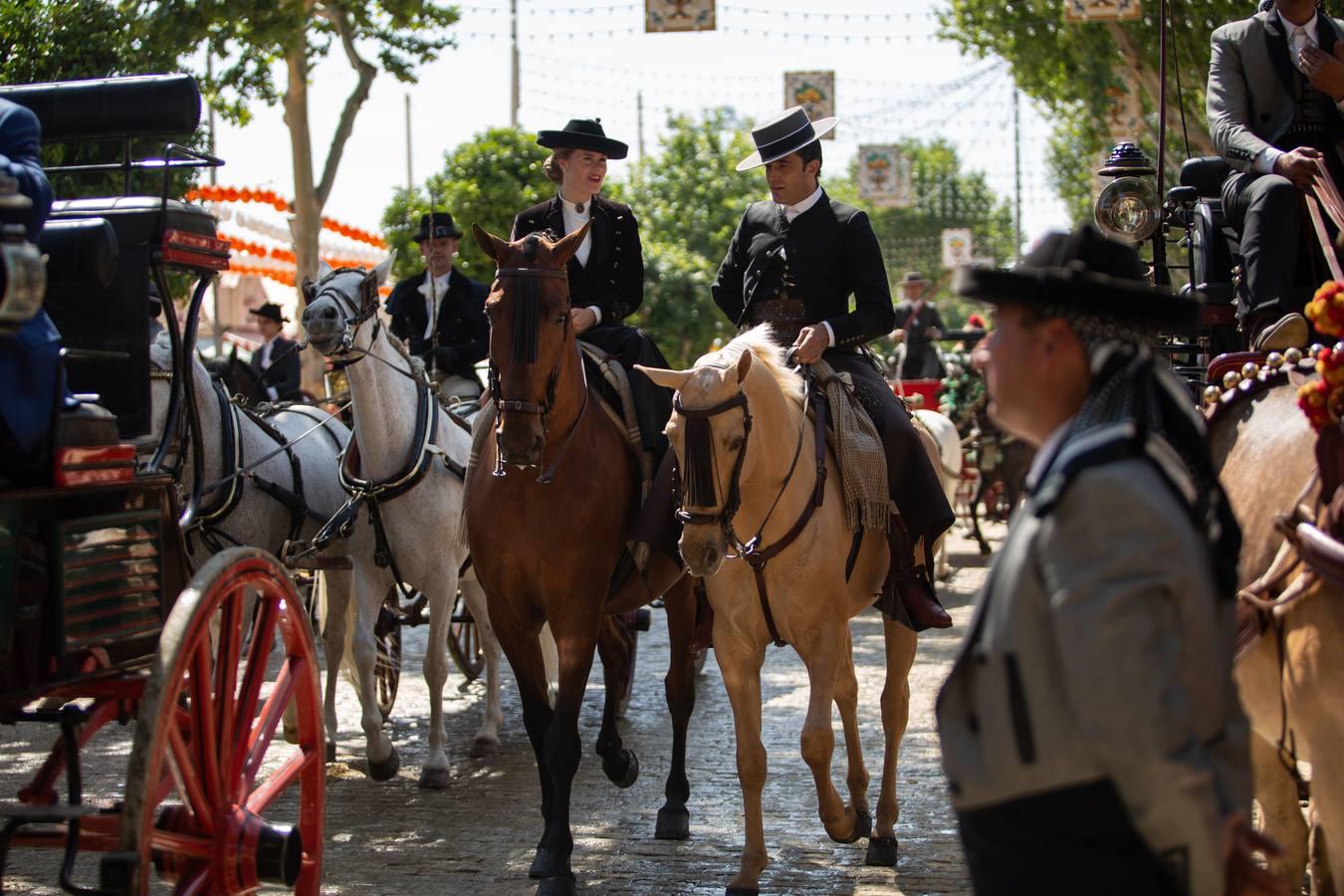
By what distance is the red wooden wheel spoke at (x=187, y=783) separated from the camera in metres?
4.12

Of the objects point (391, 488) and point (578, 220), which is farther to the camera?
point (391, 488)

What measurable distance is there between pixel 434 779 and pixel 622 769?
3.41 feet

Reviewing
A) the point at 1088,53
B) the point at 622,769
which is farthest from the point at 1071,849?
the point at 1088,53

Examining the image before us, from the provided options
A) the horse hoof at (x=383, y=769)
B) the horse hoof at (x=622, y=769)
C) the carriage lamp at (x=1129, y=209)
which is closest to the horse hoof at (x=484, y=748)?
the horse hoof at (x=383, y=769)

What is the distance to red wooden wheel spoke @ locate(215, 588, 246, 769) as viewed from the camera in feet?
14.7

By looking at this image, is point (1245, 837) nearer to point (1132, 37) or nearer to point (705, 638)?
point (705, 638)

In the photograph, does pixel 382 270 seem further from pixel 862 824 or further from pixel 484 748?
pixel 862 824

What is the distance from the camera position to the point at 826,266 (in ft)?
23.1

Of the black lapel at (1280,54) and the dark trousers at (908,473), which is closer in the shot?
the black lapel at (1280,54)

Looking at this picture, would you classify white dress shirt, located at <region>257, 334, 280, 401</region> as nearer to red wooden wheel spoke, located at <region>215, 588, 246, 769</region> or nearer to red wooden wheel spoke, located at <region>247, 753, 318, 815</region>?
red wooden wheel spoke, located at <region>247, 753, 318, 815</region>

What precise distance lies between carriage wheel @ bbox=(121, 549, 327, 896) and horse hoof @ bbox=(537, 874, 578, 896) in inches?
49.2

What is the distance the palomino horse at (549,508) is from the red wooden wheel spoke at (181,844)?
1.95 meters

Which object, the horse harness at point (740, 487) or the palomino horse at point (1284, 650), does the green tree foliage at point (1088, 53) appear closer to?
the horse harness at point (740, 487)

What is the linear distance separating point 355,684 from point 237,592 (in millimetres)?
4173
